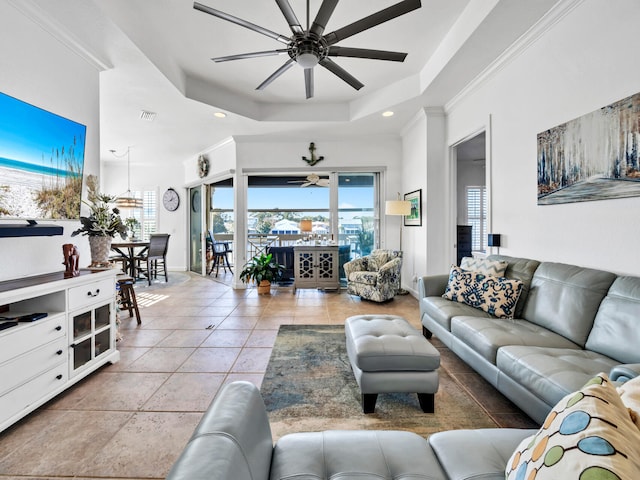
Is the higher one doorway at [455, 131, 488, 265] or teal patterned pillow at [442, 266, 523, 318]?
doorway at [455, 131, 488, 265]

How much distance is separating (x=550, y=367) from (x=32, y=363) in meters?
2.98

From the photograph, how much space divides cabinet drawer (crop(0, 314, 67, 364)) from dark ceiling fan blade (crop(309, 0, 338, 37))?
271 centimetres

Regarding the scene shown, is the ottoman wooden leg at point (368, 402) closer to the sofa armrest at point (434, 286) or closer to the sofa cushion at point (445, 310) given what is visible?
the sofa cushion at point (445, 310)

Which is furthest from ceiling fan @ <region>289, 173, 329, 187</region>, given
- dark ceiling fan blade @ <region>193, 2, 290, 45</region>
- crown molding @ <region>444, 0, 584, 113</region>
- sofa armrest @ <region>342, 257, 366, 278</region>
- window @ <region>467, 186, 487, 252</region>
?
dark ceiling fan blade @ <region>193, 2, 290, 45</region>

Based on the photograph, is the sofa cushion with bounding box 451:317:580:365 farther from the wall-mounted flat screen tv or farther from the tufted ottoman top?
the wall-mounted flat screen tv

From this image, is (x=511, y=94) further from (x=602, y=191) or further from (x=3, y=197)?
(x=3, y=197)

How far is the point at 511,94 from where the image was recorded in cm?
A: 299

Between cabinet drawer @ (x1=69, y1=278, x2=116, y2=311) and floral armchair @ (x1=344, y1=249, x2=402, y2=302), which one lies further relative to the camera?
floral armchair @ (x1=344, y1=249, x2=402, y2=302)

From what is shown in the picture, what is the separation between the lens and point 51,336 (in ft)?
6.46

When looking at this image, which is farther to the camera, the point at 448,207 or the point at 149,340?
the point at 448,207

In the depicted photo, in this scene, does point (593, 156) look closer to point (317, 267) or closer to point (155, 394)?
point (155, 394)

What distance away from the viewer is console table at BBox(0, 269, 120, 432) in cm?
172

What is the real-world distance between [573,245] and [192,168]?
290 inches

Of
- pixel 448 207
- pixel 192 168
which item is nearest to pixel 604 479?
pixel 448 207
